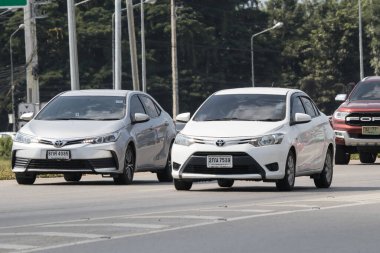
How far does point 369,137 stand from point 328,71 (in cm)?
7711

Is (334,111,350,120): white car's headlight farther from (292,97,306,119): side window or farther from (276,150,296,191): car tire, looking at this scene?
(276,150,296,191): car tire

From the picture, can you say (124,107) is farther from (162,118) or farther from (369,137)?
(369,137)

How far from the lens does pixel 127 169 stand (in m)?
23.9

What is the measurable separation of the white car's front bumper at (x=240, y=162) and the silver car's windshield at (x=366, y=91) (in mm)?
12922

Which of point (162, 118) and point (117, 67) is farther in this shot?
point (117, 67)

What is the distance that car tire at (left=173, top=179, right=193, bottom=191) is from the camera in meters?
21.3

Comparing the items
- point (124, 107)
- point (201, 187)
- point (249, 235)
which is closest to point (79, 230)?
point (249, 235)

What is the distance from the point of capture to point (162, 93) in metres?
98.1

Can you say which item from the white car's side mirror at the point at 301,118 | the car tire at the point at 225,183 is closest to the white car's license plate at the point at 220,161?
the white car's side mirror at the point at 301,118

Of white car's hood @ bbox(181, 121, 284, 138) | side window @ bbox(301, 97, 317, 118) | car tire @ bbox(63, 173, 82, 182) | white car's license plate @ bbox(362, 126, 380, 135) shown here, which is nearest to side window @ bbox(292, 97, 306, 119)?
side window @ bbox(301, 97, 317, 118)

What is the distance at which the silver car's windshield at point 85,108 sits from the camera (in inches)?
944

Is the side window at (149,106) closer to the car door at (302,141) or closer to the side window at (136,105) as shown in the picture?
the side window at (136,105)

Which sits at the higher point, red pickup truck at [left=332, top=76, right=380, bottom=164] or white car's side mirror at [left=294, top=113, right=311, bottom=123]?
white car's side mirror at [left=294, top=113, right=311, bottom=123]

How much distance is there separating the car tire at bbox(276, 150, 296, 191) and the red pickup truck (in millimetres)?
11817
